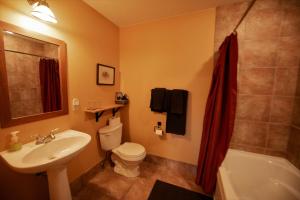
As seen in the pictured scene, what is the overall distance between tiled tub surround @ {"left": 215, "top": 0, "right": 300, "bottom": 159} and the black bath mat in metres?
0.86

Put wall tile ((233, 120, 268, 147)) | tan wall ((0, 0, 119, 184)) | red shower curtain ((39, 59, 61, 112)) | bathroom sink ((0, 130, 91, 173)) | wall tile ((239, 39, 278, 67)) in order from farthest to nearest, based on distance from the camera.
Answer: wall tile ((233, 120, 268, 147)) < wall tile ((239, 39, 278, 67)) < red shower curtain ((39, 59, 61, 112)) < tan wall ((0, 0, 119, 184)) < bathroom sink ((0, 130, 91, 173))

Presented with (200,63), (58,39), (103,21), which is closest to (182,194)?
(200,63)

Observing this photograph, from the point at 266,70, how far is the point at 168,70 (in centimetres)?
121

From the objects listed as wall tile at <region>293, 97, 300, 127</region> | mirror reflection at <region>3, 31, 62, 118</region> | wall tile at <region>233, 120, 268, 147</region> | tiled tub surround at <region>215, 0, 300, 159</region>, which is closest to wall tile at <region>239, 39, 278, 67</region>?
tiled tub surround at <region>215, 0, 300, 159</region>

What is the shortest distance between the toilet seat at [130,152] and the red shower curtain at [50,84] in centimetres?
100

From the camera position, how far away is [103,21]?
198 cm

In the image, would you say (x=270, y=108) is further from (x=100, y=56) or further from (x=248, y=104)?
(x=100, y=56)

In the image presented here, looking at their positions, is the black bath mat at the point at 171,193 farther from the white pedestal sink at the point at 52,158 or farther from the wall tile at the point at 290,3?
the wall tile at the point at 290,3

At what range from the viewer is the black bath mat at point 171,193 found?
165cm

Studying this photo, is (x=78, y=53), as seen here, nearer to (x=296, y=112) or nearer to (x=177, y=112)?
(x=177, y=112)

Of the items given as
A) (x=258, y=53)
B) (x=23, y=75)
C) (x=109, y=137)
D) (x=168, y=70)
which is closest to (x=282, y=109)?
(x=258, y=53)

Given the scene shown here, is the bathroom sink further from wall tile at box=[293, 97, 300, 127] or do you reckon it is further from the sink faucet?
wall tile at box=[293, 97, 300, 127]

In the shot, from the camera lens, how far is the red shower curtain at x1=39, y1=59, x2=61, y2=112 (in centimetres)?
133

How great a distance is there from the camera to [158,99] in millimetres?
2064
